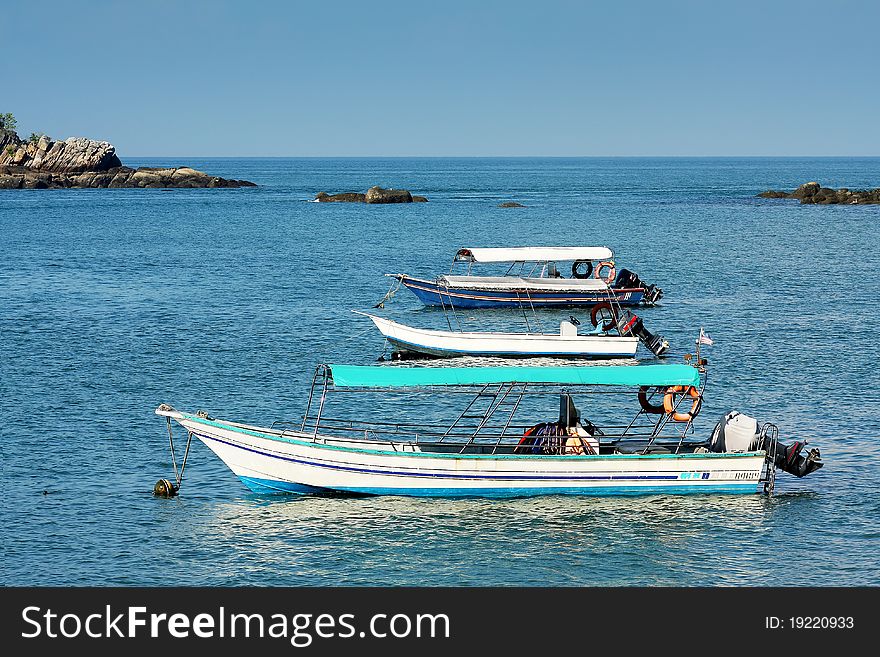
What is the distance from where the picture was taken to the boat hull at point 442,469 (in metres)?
29.1

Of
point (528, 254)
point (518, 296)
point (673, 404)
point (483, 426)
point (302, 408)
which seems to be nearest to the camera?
point (483, 426)

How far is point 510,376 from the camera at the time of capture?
97.8ft

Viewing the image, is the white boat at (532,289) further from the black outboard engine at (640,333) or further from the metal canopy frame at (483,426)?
the metal canopy frame at (483,426)

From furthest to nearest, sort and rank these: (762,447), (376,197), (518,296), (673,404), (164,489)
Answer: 1. (376,197)
2. (518,296)
3. (673,404)
4. (762,447)
5. (164,489)

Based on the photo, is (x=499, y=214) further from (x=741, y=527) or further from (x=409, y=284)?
(x=741, y=527)

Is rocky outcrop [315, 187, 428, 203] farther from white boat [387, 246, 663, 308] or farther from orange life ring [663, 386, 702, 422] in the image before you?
orange life ring [663, 386, 702, 422]

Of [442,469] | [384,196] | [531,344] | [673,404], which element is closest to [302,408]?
[531,344]

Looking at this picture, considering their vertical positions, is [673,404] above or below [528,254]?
below

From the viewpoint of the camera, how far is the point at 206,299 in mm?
70125

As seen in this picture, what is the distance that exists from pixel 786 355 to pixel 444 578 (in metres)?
30.0

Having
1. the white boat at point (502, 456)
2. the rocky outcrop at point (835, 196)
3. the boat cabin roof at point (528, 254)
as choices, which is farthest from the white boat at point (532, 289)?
the rocky outcrop at point (835, 196)

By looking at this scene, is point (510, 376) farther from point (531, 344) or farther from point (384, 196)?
point (384, 196)

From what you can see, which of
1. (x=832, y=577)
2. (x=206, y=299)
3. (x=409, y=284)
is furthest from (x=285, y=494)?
(x=206, y=299)

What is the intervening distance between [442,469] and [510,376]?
10.5ft
